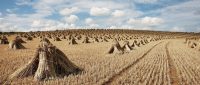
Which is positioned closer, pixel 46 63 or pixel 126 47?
pixel 46 63

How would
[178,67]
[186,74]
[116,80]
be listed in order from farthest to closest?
[178,67] → [186,74] → [116,80]

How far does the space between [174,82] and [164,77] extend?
104 centimetres

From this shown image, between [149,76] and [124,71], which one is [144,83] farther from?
[124,71]

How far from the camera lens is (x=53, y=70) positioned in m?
15.5

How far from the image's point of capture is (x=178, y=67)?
20.8m

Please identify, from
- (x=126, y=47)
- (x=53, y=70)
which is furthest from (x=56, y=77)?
(x=126, y=47)

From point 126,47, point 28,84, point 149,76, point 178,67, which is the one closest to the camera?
point 28,84

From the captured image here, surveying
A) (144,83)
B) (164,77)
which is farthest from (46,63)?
(164,77)

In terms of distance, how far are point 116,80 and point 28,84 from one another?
384 cm

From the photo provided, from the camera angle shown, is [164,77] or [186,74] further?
[186,74]

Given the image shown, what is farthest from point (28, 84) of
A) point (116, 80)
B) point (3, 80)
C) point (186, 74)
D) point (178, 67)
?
point (178, 67)

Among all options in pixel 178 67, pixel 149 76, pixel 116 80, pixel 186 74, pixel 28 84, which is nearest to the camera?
pixel 28 84

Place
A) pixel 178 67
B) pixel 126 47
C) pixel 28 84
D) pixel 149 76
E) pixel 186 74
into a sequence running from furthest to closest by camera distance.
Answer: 1. pixel 126 47
2. pixel 178 67
3. pixel 186 74
4. pixel 149 76
5. pixel 28 84

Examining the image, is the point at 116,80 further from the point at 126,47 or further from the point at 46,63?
the point at 126,47
